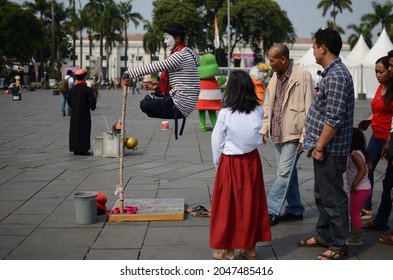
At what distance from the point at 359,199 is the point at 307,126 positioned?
0.93m

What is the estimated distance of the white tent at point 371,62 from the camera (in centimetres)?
3509

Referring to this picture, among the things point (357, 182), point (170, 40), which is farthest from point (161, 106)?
point (357, 182)

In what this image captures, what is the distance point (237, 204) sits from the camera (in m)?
4.49

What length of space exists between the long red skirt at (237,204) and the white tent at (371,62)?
32.1m

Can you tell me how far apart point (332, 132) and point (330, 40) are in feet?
2.44

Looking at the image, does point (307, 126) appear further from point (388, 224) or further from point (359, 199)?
point (388, 224)

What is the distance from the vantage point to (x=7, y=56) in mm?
59656

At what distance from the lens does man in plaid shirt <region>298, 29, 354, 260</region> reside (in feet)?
14.3

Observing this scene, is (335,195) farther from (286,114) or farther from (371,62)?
(371,62)

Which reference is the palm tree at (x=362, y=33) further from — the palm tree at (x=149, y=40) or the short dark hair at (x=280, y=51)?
the short dark hair at (x=280, y=51)

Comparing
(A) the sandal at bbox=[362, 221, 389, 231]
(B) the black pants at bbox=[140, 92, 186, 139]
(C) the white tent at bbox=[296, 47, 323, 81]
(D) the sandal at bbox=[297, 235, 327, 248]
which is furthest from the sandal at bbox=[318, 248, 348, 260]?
(C) the white tent at bbox=[296, 47, 323, 81]

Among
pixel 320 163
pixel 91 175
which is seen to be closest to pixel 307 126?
pixel 320 163

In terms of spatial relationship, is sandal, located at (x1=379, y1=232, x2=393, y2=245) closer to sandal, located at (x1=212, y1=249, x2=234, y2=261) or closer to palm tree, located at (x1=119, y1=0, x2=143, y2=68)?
sandal, located at (x1=212, y1=249, x2=234, y2=261)

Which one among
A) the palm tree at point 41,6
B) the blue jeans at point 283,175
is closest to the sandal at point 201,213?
the blue jeans at point 283,175
